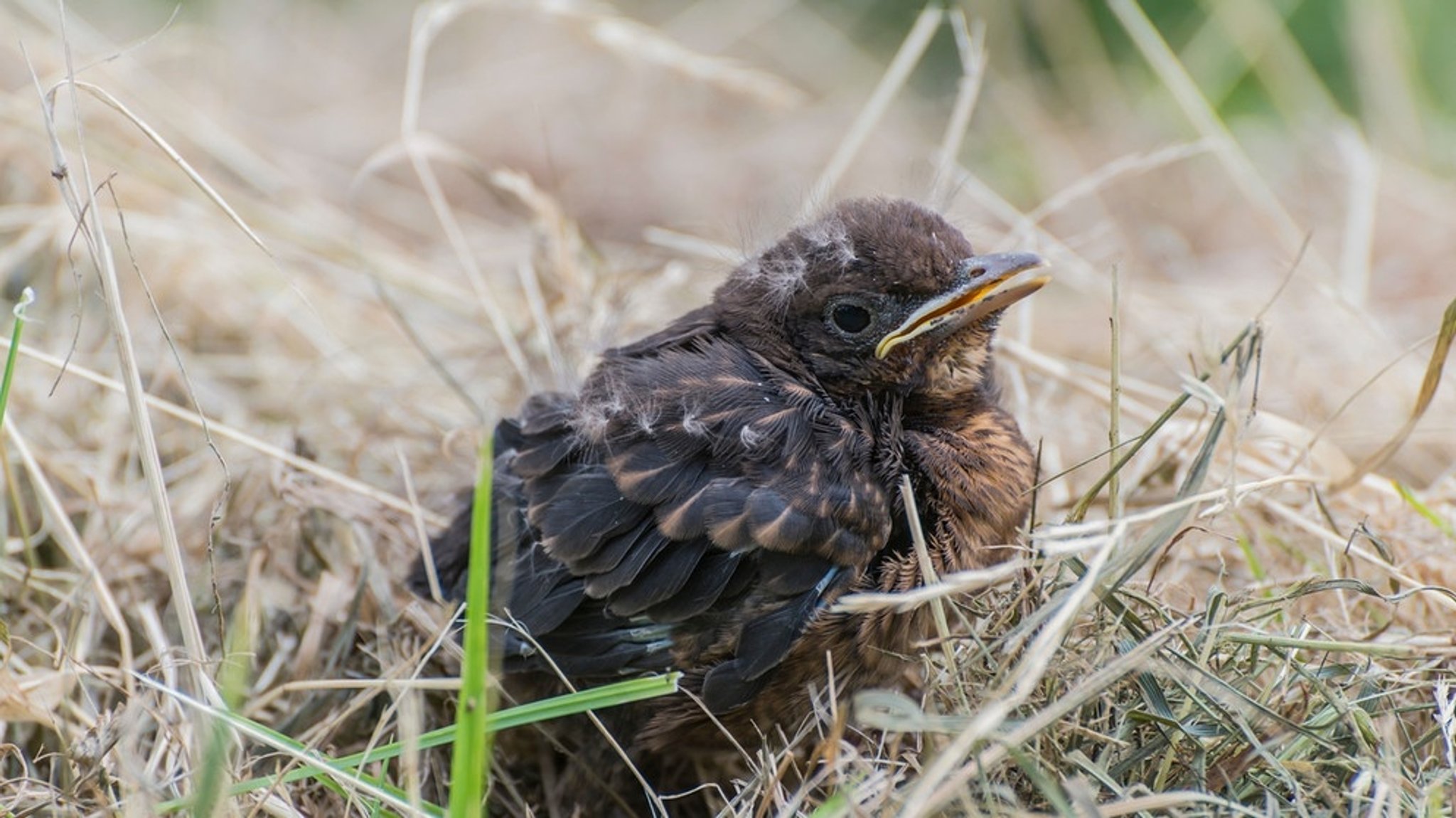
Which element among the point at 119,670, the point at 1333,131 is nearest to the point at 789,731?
the point at 119,670

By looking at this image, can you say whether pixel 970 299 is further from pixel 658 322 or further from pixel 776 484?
pixel 658 322

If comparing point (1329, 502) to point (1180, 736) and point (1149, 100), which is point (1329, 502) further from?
point (1149, 100)

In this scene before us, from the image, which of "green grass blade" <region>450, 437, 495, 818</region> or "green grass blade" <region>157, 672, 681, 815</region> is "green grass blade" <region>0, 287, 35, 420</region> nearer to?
"green grass blade" <region>157, 672, 681, 815</region>

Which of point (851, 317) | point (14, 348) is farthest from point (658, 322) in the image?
point (14, 348)

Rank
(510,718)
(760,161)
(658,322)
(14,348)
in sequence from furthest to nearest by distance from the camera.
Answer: (760,161), (658,322), (14,348), (510,718)

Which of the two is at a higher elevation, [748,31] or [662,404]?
[748,31]

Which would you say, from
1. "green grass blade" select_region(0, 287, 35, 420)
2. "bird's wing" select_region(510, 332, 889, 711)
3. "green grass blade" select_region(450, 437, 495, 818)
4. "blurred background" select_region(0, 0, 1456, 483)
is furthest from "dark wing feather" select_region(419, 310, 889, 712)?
"green grass blade" select_region(0, 287, 35, 420)
